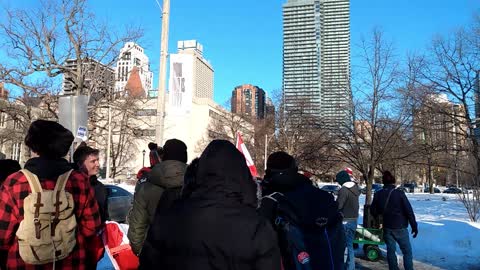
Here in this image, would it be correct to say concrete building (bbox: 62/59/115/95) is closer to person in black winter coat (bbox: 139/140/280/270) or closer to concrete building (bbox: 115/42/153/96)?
concrete building (bbox: 115/42/153/96)

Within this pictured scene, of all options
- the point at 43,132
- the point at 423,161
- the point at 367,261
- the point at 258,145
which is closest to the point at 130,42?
the point at 423,161

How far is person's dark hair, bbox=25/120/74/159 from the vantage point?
304cm

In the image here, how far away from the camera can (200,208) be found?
217 centimetres

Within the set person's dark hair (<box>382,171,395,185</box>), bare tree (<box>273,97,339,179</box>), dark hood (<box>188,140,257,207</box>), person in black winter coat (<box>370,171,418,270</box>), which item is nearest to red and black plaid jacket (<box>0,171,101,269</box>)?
dark hood (<box>188,140,257,207</box>)

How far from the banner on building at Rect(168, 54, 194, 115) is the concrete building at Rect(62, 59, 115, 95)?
416 inches

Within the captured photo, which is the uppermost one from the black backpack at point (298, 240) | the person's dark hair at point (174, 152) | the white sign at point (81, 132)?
the white sign at point (81, 132)

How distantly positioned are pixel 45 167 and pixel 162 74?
8910 millimetres

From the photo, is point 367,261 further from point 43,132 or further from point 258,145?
point 258,145

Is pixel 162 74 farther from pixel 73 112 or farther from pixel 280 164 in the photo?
pixel 280 164

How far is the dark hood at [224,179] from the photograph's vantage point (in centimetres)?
218

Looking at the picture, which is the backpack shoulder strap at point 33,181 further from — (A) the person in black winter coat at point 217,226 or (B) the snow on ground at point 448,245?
Answer: (B) the snow on ground at point 448,245

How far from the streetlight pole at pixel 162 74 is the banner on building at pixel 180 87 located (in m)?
0.23

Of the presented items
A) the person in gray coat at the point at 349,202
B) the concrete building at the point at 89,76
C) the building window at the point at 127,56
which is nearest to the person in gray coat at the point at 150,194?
the person in gray coat at the point at 349,202

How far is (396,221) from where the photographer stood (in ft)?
23.5
